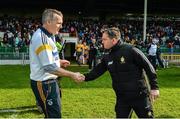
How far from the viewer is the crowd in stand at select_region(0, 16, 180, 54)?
3406 cm

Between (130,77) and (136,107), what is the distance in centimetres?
41

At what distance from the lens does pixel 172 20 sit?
51969mm

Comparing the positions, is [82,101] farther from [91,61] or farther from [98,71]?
[91,61]

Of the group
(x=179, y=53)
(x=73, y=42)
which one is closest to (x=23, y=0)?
(x=73, y=42)

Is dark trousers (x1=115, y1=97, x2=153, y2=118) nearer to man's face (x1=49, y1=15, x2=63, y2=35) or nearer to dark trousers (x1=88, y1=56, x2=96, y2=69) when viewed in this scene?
man's face (x1=49, y1=15, x2=63, y2=35)

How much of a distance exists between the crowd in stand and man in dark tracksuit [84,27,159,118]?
81.8 feet

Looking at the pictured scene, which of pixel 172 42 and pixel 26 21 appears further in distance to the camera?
pixel 26 21

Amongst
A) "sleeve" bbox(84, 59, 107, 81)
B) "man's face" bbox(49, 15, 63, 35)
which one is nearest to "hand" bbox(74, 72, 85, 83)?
"sleeve" bbox(84, 59, 107, 81)

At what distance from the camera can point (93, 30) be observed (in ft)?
134

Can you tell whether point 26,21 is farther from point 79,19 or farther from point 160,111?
point 160,111

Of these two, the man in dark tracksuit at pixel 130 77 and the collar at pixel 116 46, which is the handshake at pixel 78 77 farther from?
the collar at pixel 116 46

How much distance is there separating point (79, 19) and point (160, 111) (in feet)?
121

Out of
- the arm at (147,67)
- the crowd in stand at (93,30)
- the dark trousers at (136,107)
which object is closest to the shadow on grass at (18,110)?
the dark trousers at (136,107)

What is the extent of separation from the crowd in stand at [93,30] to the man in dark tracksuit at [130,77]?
2493cm
